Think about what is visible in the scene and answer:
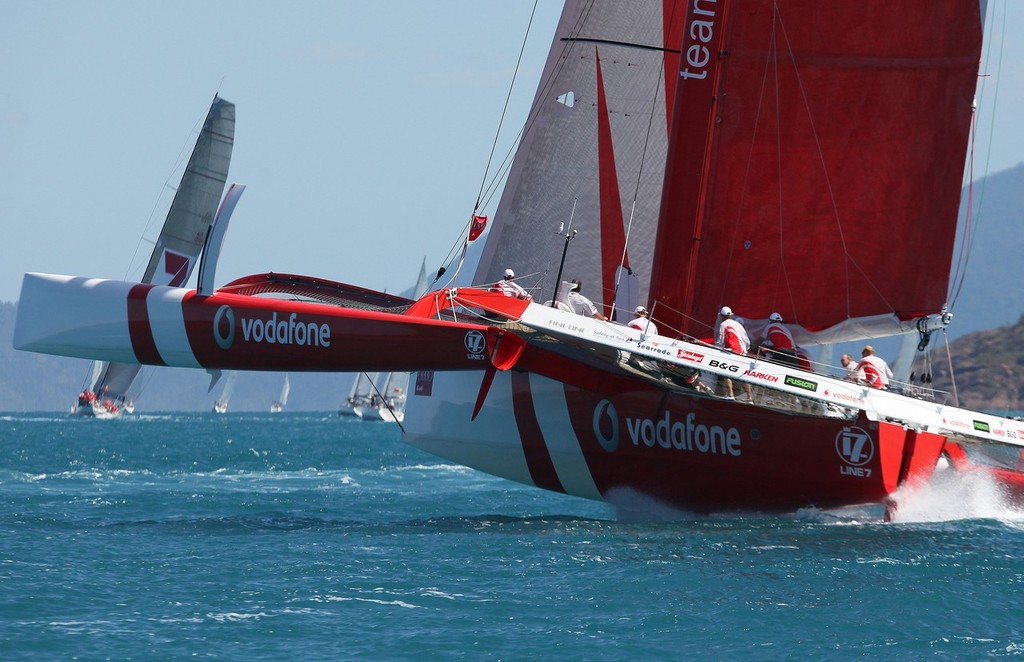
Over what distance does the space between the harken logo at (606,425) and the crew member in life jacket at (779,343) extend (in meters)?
1.72

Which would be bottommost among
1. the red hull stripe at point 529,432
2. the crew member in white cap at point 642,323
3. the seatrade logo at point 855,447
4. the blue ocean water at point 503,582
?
the blue ocean water at point 503,582

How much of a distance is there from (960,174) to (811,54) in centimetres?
213

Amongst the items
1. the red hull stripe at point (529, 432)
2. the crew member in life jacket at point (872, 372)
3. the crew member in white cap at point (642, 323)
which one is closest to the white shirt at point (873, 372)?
the crew member in life jacket at point (872, 372)

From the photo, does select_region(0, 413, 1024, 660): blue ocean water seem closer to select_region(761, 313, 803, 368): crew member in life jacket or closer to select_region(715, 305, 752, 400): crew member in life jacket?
select_region(715, 305, 752, 400): crew member in life jacket

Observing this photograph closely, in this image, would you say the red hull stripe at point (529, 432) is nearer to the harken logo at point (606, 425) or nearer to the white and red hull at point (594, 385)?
the white and red hull at point (594, 385)

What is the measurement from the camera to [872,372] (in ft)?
Answer: 47.1

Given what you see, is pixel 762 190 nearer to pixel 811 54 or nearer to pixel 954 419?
pixel 811 54

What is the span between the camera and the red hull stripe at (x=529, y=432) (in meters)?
15.1

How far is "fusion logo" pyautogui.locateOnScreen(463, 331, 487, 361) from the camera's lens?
14.0 m

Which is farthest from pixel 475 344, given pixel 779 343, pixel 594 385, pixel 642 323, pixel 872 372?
pixel 872 372

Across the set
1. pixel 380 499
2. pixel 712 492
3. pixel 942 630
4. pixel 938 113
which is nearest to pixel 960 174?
pixel 938 113

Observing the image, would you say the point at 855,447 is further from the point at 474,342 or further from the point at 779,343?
the point at 474,342

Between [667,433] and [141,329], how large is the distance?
17.9 feet

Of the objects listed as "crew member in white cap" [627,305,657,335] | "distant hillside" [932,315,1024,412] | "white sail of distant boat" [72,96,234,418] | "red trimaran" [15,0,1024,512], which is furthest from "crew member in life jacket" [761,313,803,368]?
"distant hillside" [932,315,1024,412]
